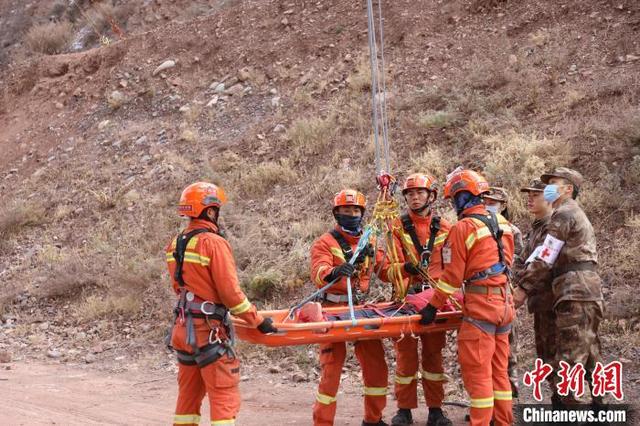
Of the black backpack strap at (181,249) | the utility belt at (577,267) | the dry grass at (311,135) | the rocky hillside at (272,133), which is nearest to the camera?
the black backpack strap at (181,249)

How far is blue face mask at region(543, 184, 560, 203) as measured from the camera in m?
6.16

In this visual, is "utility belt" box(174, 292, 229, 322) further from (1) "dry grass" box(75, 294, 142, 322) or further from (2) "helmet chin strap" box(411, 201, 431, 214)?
(1) "dry grass" box(75, 294, 142, 322)

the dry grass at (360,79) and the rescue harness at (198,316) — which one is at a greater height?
the dry grass at (360,79)

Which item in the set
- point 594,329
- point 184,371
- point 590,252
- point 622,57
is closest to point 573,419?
point 594,329

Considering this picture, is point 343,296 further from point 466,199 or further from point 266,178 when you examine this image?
point 266,178

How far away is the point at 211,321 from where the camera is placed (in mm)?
5520

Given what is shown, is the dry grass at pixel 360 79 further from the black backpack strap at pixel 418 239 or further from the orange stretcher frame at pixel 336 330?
the orange stretcher frame at pixel 336 330

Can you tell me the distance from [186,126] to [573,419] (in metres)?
11.8

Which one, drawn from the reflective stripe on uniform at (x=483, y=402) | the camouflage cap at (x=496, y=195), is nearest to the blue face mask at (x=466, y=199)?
the camouflage cap at (x=496, y=195)

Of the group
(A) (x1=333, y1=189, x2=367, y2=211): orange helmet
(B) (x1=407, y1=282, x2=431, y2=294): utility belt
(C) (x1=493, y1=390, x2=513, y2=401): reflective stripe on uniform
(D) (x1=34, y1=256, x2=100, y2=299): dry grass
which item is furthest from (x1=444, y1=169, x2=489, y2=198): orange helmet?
(D) (x1=34, y1=256, x2=100, y2=299): dry grass

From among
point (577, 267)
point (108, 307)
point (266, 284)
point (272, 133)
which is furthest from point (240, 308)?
point (272, 133)

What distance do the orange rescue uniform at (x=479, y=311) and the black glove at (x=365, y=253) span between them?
868 mm

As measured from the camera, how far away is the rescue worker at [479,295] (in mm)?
5590

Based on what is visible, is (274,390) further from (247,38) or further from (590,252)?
(247,38)
